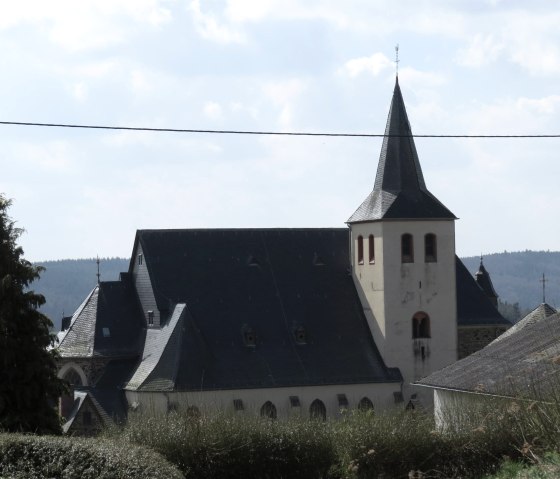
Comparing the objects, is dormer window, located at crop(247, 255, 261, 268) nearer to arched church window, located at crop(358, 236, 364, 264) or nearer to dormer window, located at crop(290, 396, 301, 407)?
arched church window, located at crop(358, 236, 364, 264)

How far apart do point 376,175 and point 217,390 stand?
1234cm

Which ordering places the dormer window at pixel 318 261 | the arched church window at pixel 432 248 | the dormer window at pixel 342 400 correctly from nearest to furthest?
the dormer window at pixel 342 400 → the arched church window at pixel 432 248 → the dormer window at pixel 318 261

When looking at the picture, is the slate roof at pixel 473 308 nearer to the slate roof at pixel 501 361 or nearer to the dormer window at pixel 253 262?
the dormer window at pixel 253 262

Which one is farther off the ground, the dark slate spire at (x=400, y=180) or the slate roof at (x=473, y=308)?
the dark slate spire at (x=400, y=180)

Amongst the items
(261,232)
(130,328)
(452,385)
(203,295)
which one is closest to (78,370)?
(130,328)

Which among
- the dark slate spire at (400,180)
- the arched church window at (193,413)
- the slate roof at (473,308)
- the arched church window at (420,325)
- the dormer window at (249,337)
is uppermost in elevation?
the dark slate spire at (400,180)

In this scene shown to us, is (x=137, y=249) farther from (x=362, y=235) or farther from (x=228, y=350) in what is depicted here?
(x=362, y=235)

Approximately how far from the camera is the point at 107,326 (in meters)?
54.2

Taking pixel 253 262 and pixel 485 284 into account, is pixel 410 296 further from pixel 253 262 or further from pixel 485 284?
pixel 485 284

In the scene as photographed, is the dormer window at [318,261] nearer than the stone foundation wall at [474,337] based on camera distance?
No

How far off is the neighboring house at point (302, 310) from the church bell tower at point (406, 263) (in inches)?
2.2

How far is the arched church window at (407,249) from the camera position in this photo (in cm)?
5512

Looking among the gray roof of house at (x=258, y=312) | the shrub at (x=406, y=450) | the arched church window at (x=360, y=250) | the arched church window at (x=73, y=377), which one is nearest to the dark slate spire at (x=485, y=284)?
the gray roof of house at (x=258, y=312)

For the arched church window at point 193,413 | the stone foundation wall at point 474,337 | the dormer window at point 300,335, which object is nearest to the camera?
the arched church window at point 193,413
